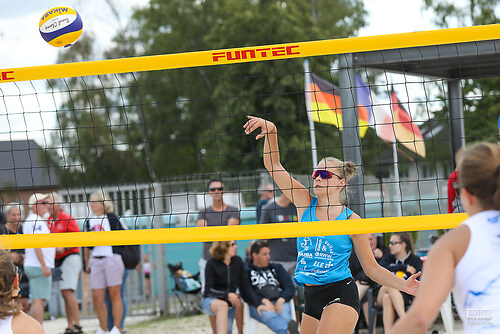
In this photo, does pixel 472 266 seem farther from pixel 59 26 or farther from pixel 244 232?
pixel 59 26

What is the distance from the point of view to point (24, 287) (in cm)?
770

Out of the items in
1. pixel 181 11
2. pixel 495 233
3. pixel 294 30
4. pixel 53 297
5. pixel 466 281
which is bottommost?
pixel 53 297

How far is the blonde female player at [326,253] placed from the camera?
393 cm

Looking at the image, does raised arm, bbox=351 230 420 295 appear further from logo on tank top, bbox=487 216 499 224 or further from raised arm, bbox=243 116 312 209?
logo on tank top, bbox=487 216 499 224

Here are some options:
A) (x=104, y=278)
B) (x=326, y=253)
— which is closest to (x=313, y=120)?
(x=104, y=278)

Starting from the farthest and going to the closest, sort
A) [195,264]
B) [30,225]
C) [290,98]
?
[290,98]
[195,264]
[30,225]

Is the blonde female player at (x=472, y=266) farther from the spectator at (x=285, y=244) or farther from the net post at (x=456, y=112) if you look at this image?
the net post at (x=456, y=112)

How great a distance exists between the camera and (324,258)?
4.01 metres

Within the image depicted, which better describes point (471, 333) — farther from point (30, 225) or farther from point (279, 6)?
point (279, 6)

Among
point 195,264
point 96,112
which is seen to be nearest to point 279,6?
point 96,112

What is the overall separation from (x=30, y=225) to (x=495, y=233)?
20.8 ft

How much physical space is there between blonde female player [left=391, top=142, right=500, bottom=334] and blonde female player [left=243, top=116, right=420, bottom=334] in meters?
1.66

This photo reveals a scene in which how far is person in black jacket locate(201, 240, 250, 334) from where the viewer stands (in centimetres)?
676

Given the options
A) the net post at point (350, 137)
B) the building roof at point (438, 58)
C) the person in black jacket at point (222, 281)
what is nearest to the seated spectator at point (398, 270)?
the net post at point (350, 137)
